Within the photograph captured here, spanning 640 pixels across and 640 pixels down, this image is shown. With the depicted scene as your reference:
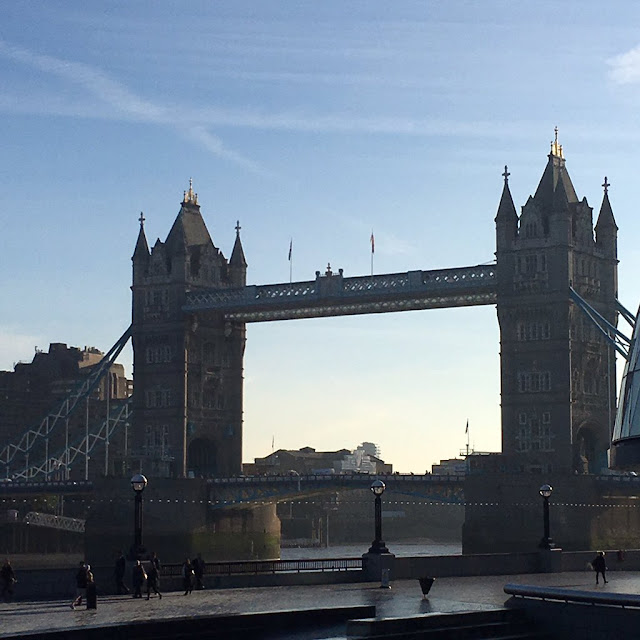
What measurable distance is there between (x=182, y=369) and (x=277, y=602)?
92.7m

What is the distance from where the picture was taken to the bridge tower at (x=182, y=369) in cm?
14225

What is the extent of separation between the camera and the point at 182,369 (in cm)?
14200

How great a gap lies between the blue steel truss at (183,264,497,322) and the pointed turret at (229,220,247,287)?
25.3ft

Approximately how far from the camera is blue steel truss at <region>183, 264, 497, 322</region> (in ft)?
413

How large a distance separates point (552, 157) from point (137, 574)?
82.3 metres

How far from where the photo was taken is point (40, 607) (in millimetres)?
48781

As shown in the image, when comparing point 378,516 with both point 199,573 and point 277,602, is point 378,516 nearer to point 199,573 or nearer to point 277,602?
point 199,573

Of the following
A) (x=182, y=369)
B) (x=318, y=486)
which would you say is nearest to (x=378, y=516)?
(x=318, y=486)

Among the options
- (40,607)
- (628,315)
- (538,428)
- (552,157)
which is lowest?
(40,607)

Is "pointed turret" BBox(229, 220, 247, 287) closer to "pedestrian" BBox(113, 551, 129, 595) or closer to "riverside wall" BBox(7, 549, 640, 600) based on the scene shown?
"riverside wall" BBox(7, 549, 640, 600)

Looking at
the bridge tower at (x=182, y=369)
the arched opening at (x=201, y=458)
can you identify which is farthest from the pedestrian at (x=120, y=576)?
the arched opening at (x=201, y=458)

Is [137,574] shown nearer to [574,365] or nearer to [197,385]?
[574,365]

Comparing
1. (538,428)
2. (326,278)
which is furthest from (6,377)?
(538,428)

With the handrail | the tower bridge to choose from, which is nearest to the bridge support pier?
the handrail
